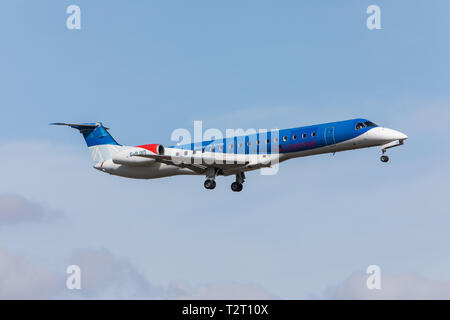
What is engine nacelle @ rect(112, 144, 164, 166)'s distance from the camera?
172 ft

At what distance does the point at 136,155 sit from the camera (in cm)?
5316

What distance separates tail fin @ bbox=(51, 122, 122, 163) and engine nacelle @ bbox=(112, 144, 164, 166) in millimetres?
1940

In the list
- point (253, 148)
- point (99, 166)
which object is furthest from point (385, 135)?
point (99, 166)

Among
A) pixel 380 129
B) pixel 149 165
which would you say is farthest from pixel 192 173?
pixel 380 129

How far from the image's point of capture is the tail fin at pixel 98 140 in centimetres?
5662

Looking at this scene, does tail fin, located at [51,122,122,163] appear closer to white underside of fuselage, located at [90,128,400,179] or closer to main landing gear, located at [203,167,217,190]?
white underside of fuselage, located at [90,128,400,179]

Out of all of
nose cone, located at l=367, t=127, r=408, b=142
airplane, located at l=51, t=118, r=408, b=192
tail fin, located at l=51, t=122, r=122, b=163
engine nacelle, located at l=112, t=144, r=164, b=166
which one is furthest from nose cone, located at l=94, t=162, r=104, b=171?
nose cone, located at l=367, t=127, r=408, b=142

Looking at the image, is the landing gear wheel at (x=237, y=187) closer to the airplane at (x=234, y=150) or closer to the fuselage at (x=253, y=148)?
the airplane at (x=234, y=150)

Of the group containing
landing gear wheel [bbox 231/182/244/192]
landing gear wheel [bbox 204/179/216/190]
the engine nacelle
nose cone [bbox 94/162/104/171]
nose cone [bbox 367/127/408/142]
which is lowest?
landing gear wheel [bbox 231/182/244/192]

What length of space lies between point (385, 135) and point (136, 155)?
622 inches
